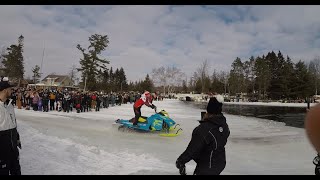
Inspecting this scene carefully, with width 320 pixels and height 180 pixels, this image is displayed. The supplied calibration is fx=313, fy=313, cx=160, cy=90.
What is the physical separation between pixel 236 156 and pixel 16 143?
5.71 m

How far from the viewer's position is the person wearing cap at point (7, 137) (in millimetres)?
4227

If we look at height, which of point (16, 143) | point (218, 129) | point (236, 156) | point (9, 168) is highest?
point (218, 129)

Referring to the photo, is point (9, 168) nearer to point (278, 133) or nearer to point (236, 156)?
point (236, 156)

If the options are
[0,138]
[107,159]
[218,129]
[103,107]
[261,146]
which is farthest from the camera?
[103,107]

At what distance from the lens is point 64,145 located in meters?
8.49

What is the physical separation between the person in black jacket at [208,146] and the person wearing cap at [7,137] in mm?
2463

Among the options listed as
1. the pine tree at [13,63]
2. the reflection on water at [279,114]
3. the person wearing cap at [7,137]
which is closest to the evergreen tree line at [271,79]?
the reflection on water at [279,114]

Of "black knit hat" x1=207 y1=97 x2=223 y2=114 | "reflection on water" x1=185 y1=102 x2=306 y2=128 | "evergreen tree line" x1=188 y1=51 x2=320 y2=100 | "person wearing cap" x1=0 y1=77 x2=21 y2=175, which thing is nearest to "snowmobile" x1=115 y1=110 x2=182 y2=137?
"reflection on water" x1=185 y1=102 x2=306 y2=128

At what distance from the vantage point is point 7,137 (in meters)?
4.31

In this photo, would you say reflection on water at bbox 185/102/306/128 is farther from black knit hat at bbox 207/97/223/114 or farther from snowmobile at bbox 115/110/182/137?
black knit hat at bbox 207/97/223/114

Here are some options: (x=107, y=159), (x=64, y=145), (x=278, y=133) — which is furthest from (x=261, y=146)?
(x=64, y=145)

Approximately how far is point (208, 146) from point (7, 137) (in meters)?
2.79

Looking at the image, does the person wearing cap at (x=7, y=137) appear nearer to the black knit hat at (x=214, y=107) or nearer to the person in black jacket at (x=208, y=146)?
the person in black jacket at (x=208, y=146)
